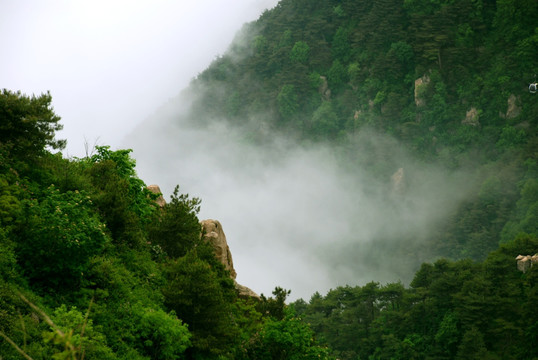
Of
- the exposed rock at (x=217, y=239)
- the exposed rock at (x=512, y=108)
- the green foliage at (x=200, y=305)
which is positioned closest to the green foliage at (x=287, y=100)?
the exposed rock at (x=512, y=108)

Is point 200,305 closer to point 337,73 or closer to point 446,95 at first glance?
point 446,95

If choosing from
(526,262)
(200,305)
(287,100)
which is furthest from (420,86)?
(200,305)

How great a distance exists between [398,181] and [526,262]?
96.9 meters

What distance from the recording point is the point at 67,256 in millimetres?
22453

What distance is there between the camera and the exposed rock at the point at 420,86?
17025 centimetres

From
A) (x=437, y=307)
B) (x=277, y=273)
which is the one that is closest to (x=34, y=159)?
(x=437, y=307)

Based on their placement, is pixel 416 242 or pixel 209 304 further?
pixel 416 242

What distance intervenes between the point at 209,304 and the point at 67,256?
8024mm

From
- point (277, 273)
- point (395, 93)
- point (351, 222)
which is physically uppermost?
point (395, 93)

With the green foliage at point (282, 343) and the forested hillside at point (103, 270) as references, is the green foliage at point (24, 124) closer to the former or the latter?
the forested hillside at point (103, 270)

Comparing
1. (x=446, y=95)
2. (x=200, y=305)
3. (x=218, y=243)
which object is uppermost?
(x=446, y=95)

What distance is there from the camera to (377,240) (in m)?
164

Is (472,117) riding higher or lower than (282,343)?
higher

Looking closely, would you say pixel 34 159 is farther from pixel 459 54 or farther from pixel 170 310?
pixel 459 54
